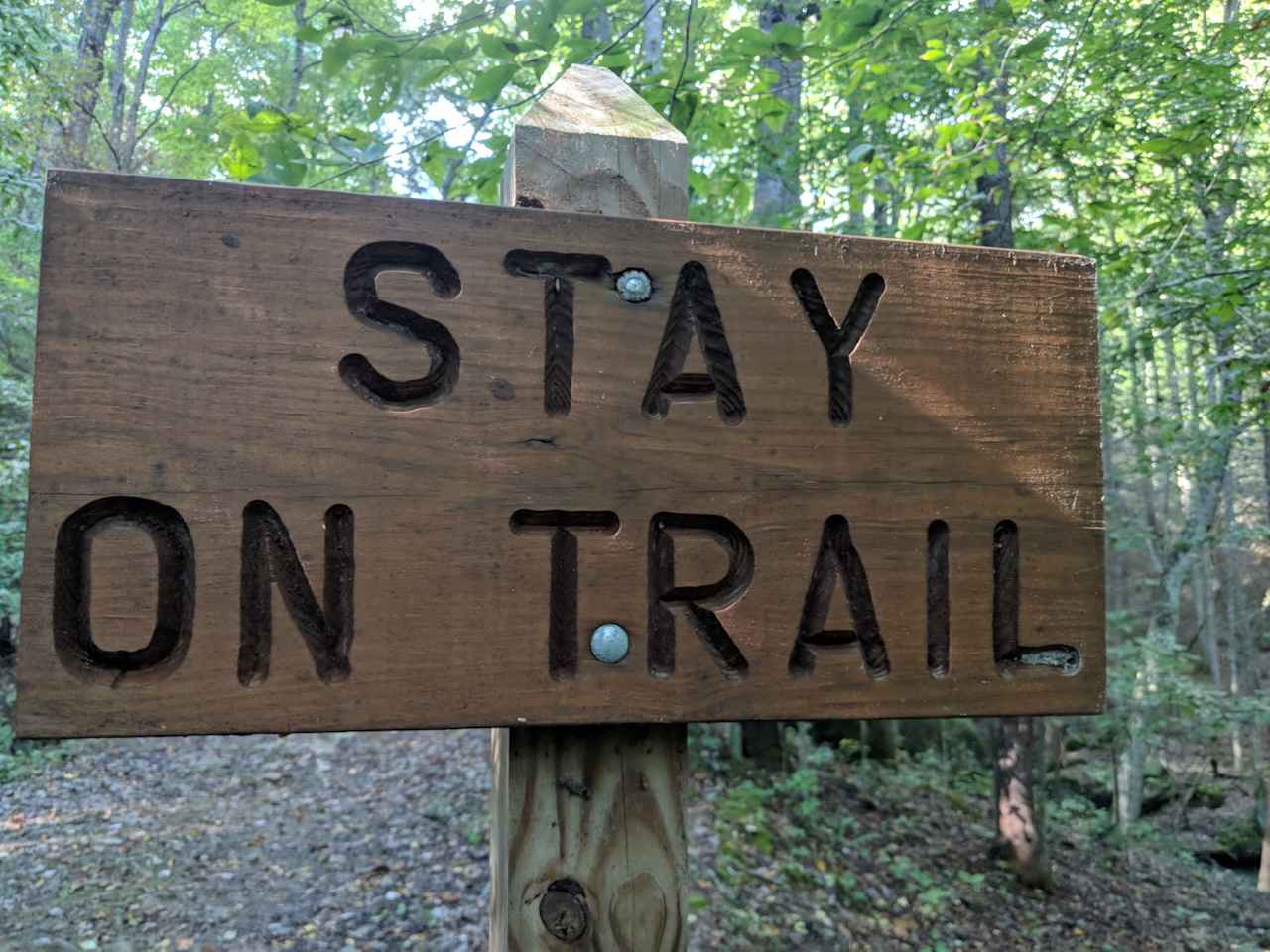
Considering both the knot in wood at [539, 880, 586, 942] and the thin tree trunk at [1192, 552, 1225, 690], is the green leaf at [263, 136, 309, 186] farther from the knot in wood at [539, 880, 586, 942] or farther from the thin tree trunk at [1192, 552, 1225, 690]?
the thin tree trunk at [1192, 552, 1225, 690]

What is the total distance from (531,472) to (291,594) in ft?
0.97

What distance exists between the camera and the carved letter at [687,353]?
1056 mm

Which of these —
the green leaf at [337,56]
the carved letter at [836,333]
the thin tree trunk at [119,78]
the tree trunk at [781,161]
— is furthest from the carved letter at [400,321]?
the thin tree trunk at [119,78]

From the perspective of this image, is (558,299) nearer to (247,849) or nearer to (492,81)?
(492,81)

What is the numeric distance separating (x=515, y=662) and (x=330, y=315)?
0.45 meters

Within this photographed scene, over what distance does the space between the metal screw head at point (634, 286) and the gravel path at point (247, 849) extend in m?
4.44

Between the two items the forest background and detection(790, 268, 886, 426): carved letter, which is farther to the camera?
the forest background

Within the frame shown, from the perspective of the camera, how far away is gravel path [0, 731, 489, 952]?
4.70 m

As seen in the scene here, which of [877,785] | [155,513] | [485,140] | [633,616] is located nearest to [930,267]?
[633,616]

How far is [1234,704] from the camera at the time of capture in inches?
301

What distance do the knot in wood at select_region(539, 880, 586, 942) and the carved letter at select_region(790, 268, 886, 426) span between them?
0.69 meters

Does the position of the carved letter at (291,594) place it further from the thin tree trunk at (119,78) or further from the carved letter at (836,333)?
the thin tree trunk at (119,78)

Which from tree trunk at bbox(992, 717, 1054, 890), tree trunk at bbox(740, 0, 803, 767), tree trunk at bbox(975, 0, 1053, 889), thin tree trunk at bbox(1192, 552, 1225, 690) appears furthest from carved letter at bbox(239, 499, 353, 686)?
thin tree trunk at bbox(1192, 552, 1225, 690)

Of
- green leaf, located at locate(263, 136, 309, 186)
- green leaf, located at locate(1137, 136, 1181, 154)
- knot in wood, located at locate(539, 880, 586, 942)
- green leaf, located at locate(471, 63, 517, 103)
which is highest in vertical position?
green leaf, located at locate(1137, 136, 1181, 154)
